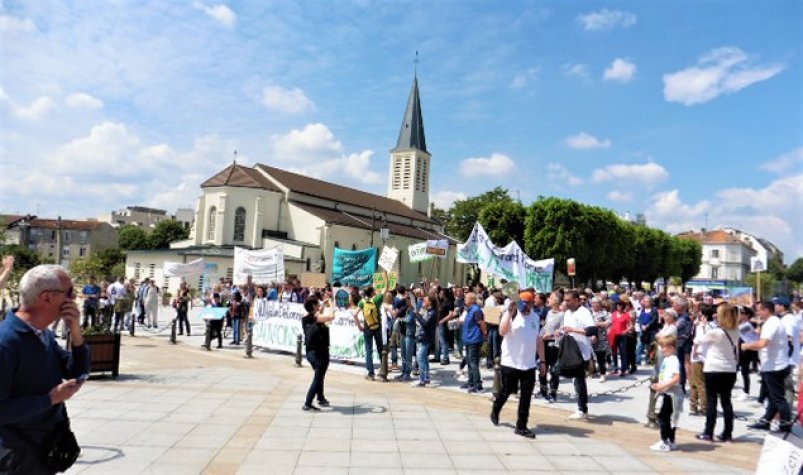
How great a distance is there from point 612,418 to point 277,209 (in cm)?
5920

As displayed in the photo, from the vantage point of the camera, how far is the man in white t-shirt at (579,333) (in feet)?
29.9

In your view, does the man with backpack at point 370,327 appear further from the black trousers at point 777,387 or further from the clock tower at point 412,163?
the clock tower at point 412,163

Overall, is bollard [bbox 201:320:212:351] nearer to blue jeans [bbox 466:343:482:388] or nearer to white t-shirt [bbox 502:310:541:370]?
blue jeans [bbox 466:343:482:388]

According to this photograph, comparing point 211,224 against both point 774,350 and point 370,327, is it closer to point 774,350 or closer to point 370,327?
point 370,327

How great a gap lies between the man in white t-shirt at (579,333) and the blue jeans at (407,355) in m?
3.82

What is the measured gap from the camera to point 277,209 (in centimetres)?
6538

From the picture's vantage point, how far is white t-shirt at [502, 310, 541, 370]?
8039 mm

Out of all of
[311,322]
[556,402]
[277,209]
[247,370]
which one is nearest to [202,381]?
[247,370]

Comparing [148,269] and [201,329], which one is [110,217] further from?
[201,329]

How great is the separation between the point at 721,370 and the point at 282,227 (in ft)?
200

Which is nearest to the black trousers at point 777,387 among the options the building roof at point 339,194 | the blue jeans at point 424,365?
the blue jeans at point 424,365

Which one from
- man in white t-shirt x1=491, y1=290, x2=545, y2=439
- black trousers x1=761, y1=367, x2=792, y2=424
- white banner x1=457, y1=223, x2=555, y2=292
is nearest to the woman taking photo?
black trousers x1=761, y1=367, x2=792, y2=424

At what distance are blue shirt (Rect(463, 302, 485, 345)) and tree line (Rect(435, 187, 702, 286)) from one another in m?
42.4

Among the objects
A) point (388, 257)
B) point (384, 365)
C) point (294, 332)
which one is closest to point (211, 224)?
point (388, 257)
